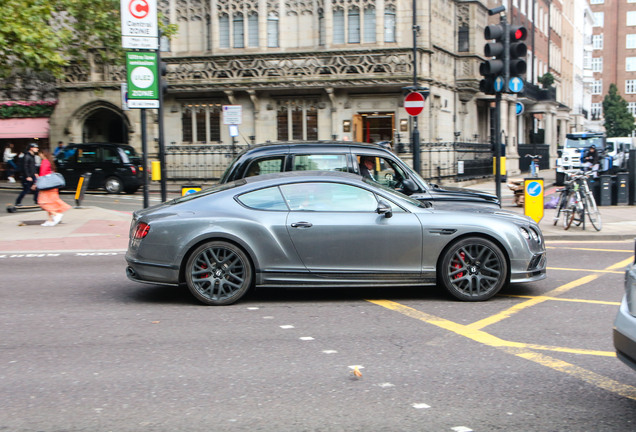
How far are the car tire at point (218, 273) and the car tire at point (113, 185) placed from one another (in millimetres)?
19072

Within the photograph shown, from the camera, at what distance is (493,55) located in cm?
1392

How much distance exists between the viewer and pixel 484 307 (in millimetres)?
7551

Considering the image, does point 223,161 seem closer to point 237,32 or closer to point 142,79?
point 237,32

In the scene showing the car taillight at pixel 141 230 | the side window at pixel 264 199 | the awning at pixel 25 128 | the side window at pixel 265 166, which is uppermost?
the awning at pixel 25 128

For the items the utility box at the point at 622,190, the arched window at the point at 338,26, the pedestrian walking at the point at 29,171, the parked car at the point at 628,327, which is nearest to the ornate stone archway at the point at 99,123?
the arched window at the point at 338,26

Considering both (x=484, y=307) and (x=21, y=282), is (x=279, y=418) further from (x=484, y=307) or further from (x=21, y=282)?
(x=21, y=282)

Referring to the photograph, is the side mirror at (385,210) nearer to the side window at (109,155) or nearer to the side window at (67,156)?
the side window at (109,155)

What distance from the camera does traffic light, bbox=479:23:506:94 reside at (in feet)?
45.1

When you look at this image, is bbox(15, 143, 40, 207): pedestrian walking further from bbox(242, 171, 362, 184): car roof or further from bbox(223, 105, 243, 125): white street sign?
bbox(242, 171, 362, 184): car roof

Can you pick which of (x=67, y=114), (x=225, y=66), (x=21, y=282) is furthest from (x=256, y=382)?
(x=67, y=114)

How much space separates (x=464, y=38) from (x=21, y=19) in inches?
857

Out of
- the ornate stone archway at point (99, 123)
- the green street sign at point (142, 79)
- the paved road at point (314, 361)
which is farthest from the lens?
the ornate stone archway at point (99, 123)

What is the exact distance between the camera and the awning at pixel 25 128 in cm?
3266

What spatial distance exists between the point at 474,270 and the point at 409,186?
8.85 ft
